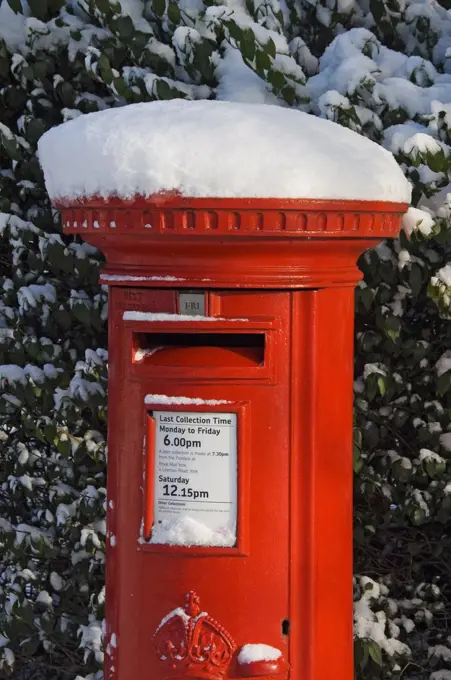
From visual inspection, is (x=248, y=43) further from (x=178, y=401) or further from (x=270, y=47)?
(x=178, y=401)

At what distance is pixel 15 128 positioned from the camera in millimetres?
3090

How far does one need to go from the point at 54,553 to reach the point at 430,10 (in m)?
2.01

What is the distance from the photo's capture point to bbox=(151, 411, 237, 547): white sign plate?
190cm

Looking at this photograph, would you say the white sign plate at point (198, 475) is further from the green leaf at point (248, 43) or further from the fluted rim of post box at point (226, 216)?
the green leaf at point (248, 43)

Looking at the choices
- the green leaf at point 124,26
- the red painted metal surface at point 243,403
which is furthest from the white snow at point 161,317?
the green leaf at point 124,26

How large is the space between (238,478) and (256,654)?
14.6 inches

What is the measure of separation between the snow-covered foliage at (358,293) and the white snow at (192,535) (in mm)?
911

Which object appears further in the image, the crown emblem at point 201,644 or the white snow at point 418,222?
the white snow at point 418,222

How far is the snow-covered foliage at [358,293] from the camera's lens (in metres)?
2.68

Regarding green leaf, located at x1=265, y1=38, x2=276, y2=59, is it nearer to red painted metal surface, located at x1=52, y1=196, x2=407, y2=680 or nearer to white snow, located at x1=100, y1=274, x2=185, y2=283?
red painted metal surface, located at x1=52, y1=196, x2=407, y2=680

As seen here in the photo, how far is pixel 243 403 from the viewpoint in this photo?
74.2 inches

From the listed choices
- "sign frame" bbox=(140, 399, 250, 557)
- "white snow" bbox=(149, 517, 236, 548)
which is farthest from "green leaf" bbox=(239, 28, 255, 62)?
"white snow" bbox=(149, 517, 236, 548)

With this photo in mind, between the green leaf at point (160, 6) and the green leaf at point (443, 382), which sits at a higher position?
the green leaf at point (160, 6)

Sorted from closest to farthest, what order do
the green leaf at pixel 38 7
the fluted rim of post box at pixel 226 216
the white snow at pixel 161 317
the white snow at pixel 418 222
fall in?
the fluted rim of post box at pixel 226 216 < the white snow at pixel 161 317 < the white snow at pixel 418 222 < the green leaf at pixel 38 7
